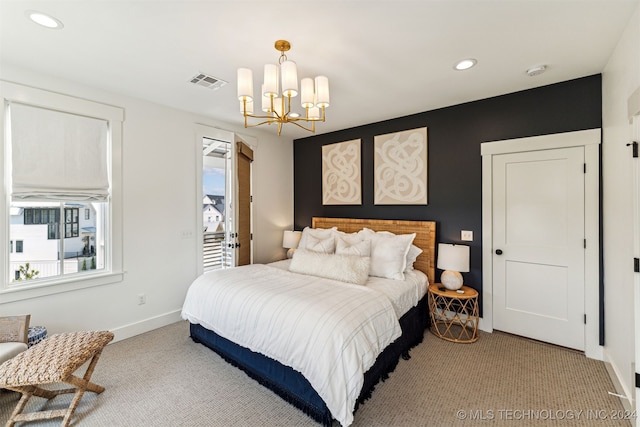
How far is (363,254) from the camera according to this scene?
331cm

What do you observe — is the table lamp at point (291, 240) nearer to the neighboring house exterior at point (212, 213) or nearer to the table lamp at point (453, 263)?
the neighboring house exterior at point (212, 213)

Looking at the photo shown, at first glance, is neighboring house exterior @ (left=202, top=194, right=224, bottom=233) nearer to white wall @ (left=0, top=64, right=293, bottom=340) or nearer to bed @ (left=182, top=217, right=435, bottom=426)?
white wall @ (left=0, top=64, right=293, bottom=340)

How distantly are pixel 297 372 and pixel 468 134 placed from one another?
3.12 metres

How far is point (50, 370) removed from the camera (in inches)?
68.1

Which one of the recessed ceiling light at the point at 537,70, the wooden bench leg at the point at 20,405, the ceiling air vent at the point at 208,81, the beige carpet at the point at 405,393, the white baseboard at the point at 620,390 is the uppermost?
the ceiling air vent at the point at 208,81

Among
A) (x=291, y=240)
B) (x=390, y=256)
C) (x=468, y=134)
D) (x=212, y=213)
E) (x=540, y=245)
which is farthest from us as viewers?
(x=291, y=240)

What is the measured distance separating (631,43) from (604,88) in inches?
33.0

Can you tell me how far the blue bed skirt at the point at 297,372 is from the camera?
192cm

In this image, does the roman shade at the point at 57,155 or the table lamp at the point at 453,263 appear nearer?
the roman shade at the point at 57,155

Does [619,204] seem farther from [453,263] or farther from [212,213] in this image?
[212,213]

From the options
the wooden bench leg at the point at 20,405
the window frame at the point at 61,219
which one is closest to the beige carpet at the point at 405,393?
the wooden bench leg at the point at 20,405

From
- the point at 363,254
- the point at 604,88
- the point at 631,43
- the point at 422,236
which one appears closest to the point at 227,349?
the point at 363,254

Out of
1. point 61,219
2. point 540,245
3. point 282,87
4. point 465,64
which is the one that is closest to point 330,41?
point 282,87

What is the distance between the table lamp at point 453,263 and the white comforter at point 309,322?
1.09m
